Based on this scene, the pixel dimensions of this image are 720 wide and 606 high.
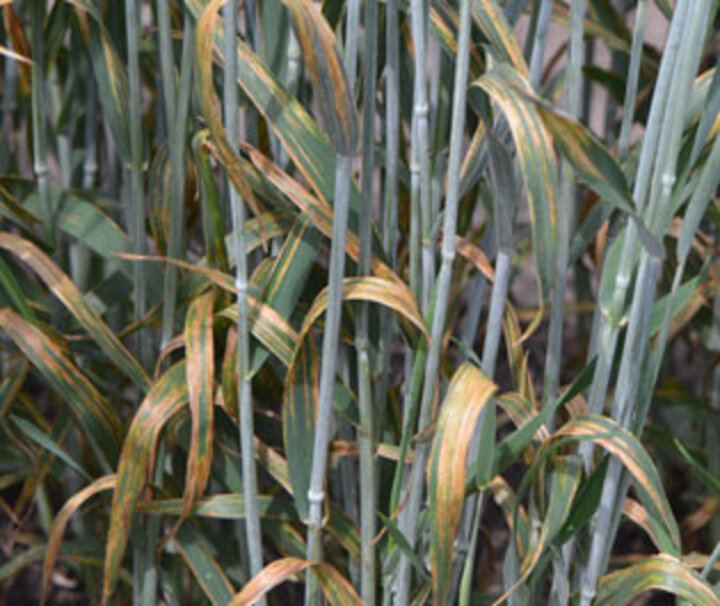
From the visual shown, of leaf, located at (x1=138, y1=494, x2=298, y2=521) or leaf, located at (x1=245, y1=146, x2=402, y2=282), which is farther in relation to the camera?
leaf, located at (x1=138, y1=494, x2=298, y2=521)

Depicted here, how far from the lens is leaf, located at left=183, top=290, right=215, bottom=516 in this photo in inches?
31.0

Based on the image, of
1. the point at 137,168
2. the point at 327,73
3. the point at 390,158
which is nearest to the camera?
the point at 327,73

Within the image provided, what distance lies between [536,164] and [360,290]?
0.51 ft

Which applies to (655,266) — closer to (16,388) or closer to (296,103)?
(296,103)

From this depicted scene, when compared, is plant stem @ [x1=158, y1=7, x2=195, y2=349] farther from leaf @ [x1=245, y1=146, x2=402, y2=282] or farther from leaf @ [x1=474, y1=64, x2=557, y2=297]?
leaf @ [x1=474, y1=64, x2=557, y2=297]

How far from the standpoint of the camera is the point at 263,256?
902 mm

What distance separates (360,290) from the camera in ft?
2.37

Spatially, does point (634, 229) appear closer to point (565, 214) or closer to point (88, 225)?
point (565, 214)

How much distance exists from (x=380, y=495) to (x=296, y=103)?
0.35 m

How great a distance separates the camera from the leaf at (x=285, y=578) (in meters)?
0.78

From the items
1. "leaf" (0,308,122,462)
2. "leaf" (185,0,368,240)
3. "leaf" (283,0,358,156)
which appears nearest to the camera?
"leaf" (283,0,358,156)

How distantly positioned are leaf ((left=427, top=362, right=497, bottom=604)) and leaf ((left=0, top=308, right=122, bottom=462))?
0.31 meters

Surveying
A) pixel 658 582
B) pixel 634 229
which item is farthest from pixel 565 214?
pixel 658 582

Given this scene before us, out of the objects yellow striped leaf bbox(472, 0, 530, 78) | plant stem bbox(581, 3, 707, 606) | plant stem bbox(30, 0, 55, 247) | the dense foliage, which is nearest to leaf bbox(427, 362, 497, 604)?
the dense foliage
